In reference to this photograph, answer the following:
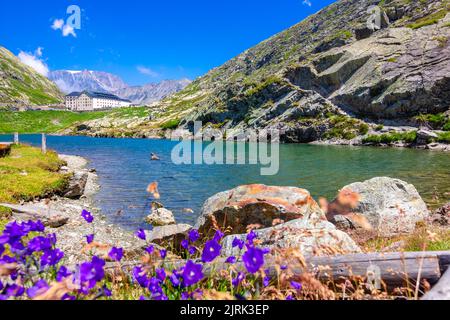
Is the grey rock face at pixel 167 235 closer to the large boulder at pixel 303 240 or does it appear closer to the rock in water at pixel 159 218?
the rock in water at pixel 159 218

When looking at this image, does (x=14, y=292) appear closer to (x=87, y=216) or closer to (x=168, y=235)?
(x=87, y=216)

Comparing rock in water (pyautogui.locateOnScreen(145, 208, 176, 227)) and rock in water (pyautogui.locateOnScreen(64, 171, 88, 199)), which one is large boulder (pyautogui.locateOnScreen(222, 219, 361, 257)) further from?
rock in water (pyautogui.locateOnScreen(64, 171, 88, 199))

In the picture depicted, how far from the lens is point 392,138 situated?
3004 inches

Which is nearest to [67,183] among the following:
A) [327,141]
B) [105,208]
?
[105,208]

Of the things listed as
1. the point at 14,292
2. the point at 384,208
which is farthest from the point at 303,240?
the point at 384,208

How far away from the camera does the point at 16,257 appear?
382 cm

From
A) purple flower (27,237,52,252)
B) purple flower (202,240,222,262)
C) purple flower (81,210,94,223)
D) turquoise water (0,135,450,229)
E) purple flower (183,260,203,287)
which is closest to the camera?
purple flower (183,260,203,287)

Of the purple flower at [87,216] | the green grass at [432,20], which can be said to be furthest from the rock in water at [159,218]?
the green grass at [432,20]

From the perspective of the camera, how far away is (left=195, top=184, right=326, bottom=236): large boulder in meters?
13.2

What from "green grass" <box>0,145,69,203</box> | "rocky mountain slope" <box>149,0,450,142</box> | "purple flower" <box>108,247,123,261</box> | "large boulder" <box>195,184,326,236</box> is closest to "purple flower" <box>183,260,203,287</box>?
"purple flower" <box>108,247,123,261</box>

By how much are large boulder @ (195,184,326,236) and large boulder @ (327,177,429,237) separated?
73.7 inches

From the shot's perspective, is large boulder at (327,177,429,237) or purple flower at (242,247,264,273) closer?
purple flower at (242,247,264,273)

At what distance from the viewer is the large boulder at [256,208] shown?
13188 millimetres
